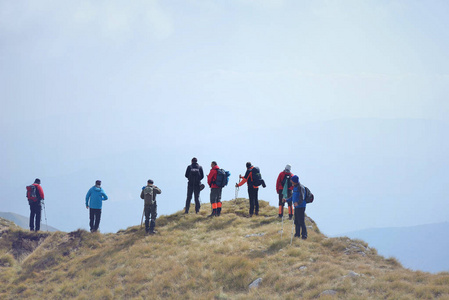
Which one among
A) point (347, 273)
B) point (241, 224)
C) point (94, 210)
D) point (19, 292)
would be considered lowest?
point (19, 292)

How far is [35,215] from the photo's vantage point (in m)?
22.0

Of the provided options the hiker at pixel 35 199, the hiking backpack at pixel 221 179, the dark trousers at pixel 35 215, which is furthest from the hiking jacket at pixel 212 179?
the dark trousers at pixel 35 215

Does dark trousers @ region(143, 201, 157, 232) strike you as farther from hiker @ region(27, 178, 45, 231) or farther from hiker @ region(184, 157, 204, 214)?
hiker @ region(27, 178, 45, 231)

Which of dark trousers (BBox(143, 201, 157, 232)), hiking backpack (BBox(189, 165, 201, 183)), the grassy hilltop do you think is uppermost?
hiking backpack (BBox(189, 165, 201, 183))

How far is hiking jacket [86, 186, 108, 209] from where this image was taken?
18984 mm

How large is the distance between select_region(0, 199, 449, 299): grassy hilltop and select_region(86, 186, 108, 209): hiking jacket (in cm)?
178

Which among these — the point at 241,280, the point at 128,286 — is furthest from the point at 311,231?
the point at 128,286

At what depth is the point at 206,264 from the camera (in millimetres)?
13586

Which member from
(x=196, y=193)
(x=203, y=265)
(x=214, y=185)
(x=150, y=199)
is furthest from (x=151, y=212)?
(x=203, y=265)

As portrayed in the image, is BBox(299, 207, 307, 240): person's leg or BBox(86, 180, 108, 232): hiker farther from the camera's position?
BBox(86, 180, 108, 232): hiker

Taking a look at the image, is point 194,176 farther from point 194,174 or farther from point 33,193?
point 33,193

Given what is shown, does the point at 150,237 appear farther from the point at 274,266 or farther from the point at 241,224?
the point at 274,266

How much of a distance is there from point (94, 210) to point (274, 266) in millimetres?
11410

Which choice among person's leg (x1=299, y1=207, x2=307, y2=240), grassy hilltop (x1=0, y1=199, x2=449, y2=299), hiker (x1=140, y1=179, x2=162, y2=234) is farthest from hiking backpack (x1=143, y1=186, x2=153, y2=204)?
person's leg (x1=299, y1=207, x2=307, y2=240)
